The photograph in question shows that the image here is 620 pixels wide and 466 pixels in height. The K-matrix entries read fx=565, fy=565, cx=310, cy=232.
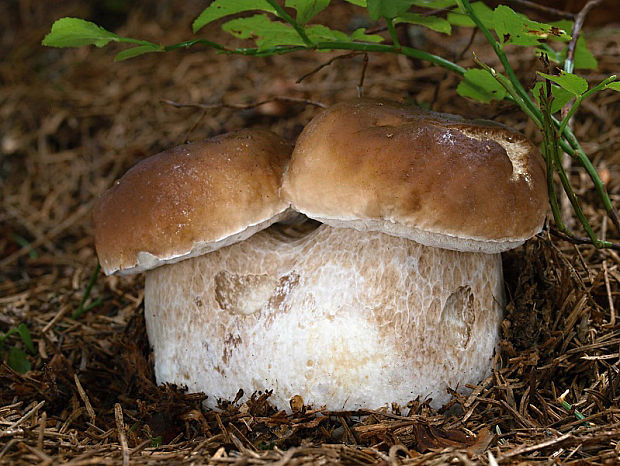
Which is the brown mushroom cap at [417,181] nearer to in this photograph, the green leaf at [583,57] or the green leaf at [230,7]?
the green leaf at [230,7]

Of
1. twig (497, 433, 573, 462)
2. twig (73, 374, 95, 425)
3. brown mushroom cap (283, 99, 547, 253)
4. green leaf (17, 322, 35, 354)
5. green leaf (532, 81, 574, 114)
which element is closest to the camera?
twig (497, 433, 573, 462)

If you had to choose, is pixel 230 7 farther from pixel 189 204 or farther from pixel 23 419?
pixel 23 419

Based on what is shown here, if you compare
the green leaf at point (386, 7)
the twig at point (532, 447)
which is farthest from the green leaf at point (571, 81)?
the twig at point (532, 447)

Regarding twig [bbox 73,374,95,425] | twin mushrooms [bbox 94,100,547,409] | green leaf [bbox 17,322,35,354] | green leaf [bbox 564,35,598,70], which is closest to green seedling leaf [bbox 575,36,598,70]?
green leaf [bbox 564,35,598,70]

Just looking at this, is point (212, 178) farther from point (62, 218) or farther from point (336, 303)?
point (62, 218)

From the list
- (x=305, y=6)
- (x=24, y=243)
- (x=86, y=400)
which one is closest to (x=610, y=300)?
(x=305, y=6)

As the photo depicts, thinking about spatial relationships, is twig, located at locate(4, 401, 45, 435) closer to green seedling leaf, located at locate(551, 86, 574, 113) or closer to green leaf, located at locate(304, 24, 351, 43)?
green leaf, located at locate(304, 24, 351, 43)
